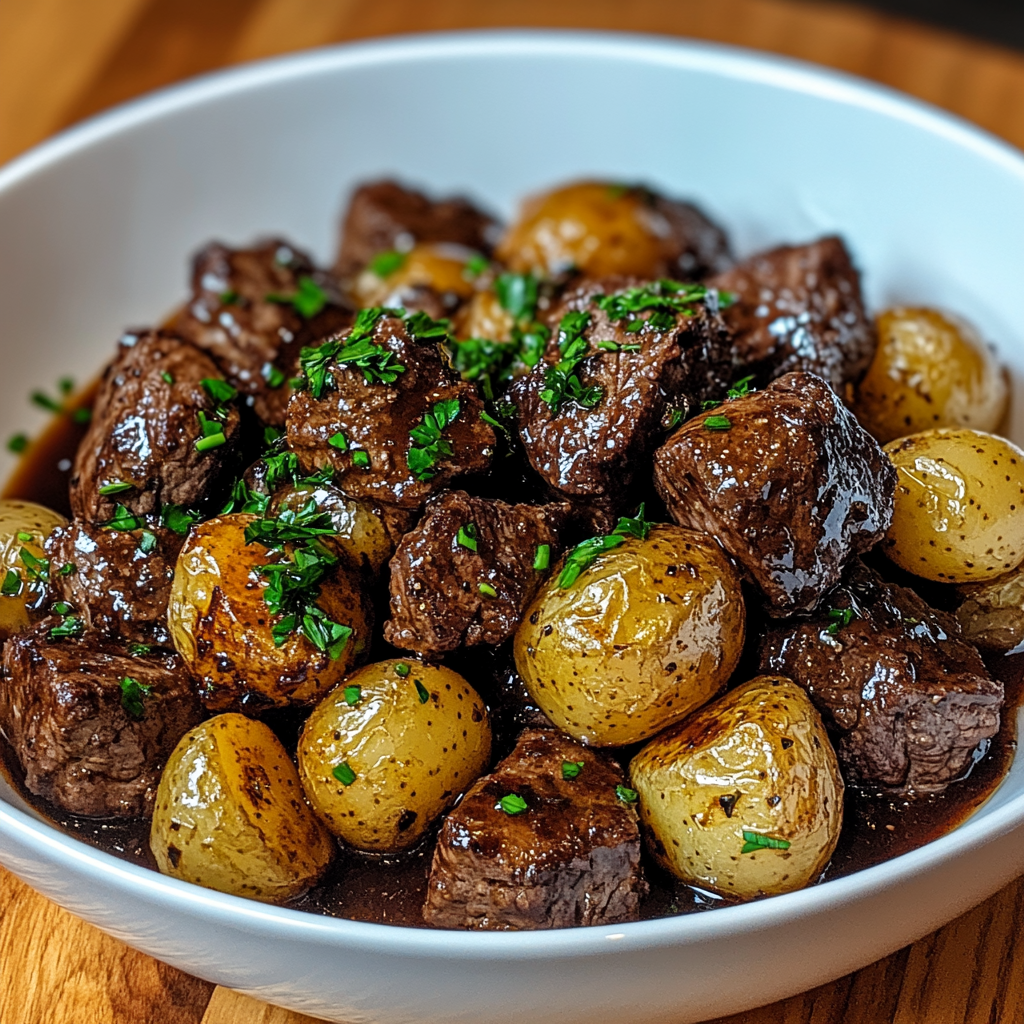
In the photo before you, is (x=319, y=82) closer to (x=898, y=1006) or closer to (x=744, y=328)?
(x=744, y=328)

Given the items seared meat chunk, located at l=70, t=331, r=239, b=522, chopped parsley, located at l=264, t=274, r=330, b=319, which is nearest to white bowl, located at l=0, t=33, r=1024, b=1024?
chopped parsley, located at l=264, t=274, r=330, b=319

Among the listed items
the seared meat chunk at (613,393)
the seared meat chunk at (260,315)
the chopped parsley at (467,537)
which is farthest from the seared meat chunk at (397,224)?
the chopped parsley at (467,537)

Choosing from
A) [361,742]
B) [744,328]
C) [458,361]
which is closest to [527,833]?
[361,742]

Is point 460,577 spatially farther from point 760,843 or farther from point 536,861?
point 760,843

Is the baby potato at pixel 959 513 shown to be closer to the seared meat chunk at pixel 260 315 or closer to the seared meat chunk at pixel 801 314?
the seared meat chunk at pixel 801 314

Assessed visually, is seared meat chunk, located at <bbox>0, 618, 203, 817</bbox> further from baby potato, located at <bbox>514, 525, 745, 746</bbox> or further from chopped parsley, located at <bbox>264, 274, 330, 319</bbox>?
chopped parsley, located at <bbox>264, 274, 330, 319</bbox>
